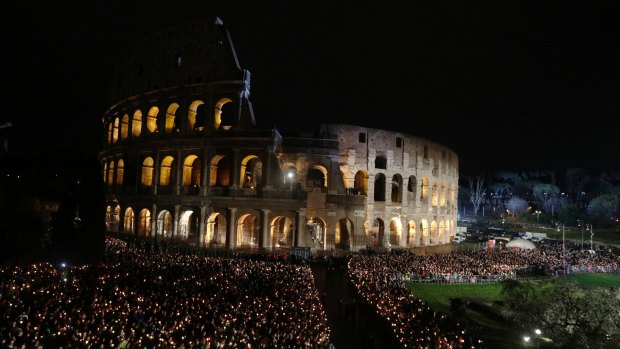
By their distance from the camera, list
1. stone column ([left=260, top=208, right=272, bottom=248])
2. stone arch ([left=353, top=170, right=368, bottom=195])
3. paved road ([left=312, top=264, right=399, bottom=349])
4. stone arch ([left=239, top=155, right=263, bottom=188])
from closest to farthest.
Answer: paved road ([left=312, top=264, right=399, bottom=349]) < stone column ([left=260, top=208, right=272, bottom=248]) < stone arch ([left=239, top=155, right=263, bottom=188]) < stone arch ([left=353, top=170, right=368, bottom=195])

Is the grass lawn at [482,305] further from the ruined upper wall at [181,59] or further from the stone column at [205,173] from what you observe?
the ruined upper wall at [181,59]

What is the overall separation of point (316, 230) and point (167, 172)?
1474cm

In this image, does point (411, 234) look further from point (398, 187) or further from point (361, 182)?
point (361, 182)

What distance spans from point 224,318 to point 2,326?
525 cm

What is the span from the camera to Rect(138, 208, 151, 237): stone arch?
4100 cm

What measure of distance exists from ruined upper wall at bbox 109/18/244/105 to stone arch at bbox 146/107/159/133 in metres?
2.04

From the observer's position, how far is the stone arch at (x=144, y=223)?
4100 cm

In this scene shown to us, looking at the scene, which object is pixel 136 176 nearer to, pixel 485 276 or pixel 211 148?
pixel 211 148

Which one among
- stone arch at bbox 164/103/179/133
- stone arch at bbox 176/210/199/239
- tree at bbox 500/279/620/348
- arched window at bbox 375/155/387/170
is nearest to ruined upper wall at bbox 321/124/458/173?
arched window at bbox 375/155/387/170

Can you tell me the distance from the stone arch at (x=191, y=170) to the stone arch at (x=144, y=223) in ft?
17.4

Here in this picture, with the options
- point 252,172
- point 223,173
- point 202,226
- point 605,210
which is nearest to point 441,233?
point 252,172

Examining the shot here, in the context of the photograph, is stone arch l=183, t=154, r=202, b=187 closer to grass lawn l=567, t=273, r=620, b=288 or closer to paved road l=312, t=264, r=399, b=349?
paved road l=312, t=264, r=399, b=349

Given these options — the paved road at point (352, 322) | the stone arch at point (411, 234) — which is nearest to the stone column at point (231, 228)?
the paved road at point (352, 322)

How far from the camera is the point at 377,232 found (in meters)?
41.8
